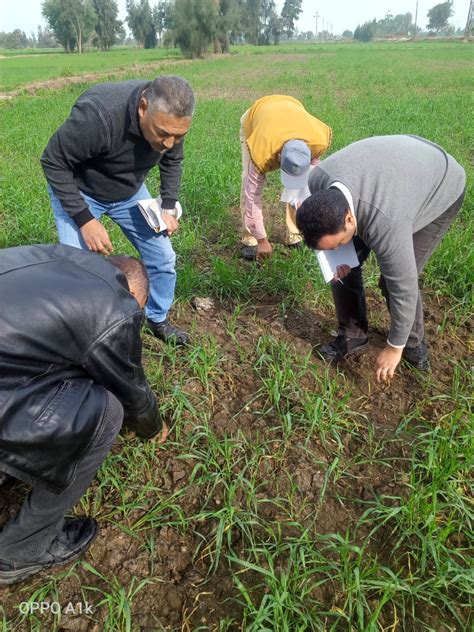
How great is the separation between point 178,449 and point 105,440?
58 centimetres

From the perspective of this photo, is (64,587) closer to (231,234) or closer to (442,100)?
(231,234)

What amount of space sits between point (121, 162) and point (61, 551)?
1.90m

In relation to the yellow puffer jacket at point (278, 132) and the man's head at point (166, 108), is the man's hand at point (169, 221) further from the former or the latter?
the yellow puffer jacket at point (278, 132)

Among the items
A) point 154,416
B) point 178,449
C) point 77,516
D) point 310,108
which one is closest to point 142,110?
point 154,416

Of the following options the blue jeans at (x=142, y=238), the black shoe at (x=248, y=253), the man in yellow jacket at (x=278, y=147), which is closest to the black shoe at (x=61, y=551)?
the blue jeans at (x=142, y=238)

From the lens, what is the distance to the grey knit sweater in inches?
72.0

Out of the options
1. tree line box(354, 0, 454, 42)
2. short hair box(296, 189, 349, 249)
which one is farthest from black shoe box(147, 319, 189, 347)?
tree line box(354, 0, 454, 42)

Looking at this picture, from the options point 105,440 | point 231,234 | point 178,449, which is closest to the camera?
point 105,440

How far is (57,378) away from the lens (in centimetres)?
139

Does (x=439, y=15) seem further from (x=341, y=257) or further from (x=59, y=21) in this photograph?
(x=341, y=257)

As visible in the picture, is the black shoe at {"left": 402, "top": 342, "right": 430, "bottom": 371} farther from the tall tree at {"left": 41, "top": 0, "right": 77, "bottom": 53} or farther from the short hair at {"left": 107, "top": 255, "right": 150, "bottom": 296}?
the tall tree at {"left": 41, "top": 0, "right": 77, "bottom": 53}

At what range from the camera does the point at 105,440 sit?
160 cm

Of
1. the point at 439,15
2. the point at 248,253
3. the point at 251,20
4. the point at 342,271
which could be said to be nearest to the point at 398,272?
the point at 342,271

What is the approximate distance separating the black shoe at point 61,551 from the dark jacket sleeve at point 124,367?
46 cm
